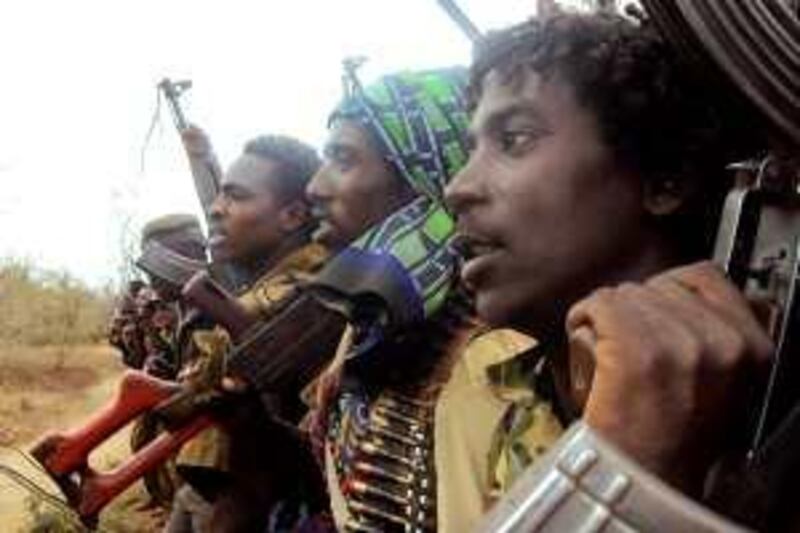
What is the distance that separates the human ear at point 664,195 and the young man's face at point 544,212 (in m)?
0.02

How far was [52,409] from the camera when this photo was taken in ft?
56.3

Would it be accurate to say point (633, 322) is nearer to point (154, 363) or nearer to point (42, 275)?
point (154, 363)

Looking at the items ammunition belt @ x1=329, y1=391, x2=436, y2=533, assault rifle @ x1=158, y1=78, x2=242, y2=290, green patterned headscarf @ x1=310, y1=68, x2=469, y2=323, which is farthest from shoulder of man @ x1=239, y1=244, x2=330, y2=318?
ammunition belt @ x1=329, y1=391, x2=436, y2=533

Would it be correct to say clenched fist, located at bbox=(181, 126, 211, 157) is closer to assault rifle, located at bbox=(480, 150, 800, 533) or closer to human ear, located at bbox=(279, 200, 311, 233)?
human ear, located at bbox=(279, 200, 311, 233)

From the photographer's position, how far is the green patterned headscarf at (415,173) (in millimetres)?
2543

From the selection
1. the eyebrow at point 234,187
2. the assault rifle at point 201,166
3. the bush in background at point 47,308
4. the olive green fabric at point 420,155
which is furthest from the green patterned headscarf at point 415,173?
the bush in background at point 47,308

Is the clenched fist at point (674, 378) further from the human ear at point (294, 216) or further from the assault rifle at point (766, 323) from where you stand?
the human ear at point (294, 216)

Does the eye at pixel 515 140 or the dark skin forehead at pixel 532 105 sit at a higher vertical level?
the dark skin forehead at pixel 532 105

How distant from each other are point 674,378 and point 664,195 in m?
0.65

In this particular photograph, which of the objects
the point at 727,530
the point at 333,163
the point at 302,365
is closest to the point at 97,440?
the point at 302,365

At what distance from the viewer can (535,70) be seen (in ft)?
6.28

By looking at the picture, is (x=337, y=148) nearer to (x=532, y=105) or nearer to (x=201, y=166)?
(x=532, y=105)

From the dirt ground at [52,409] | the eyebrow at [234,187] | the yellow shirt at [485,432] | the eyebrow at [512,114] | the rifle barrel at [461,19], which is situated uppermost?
the rifle barrel at [461,19]

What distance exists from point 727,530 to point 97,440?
3.41 m
